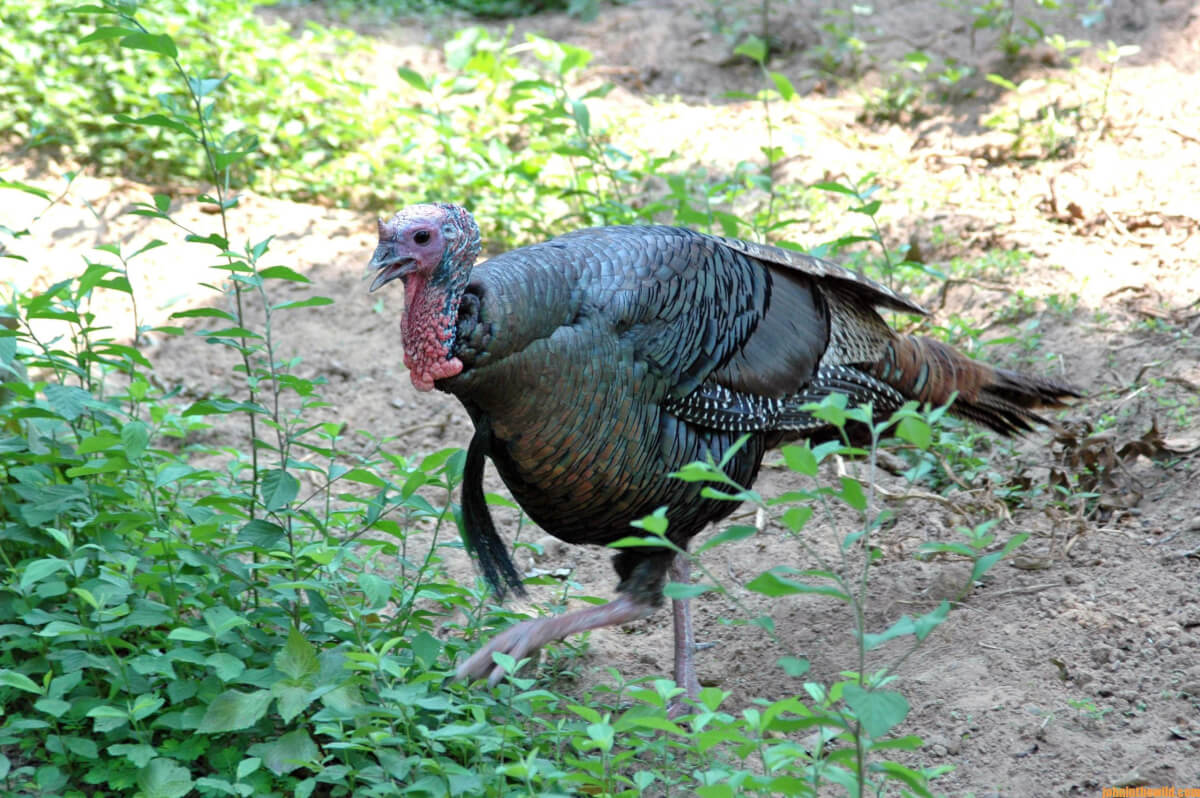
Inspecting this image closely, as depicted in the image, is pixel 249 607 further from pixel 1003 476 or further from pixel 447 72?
pixel 447 72

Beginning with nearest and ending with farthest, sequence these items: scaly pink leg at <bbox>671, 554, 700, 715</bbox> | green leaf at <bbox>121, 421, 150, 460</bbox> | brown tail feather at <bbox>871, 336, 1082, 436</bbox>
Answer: green leaf at <bbox>121, 421, 150, 460</bbox> → scaly pink leg at <bbox>671, 554, 700, 715</bbox> → brown tail feather at <bbox>871, 336, 1082, 436</bbox>

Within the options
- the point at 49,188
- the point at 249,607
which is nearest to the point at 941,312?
the point at 249,607

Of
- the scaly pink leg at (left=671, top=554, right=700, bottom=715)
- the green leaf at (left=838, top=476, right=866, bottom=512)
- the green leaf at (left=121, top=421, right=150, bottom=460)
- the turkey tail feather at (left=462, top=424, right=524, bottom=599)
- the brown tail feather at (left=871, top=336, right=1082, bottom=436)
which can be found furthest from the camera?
the brown tail feather at (left=871, top=336, right=1082, bottom=436)

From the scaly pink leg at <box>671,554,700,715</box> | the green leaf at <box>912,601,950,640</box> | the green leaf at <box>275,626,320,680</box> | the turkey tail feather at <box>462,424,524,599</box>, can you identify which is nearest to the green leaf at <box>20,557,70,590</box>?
the green leaf at <box>275,626,320,680</box>

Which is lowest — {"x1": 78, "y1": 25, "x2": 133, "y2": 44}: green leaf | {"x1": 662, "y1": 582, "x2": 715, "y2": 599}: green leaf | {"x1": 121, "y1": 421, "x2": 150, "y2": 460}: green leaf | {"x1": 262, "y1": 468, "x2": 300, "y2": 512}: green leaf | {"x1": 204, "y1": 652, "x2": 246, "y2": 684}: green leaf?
{"x1": 204, "y1": 652, "x2": 246, "y2": 684}: green leaf

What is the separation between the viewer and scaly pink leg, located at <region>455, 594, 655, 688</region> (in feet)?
10.9

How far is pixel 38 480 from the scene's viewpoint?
3566mm

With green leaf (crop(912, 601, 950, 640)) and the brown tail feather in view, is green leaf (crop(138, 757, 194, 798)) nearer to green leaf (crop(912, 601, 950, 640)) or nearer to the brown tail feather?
→ green leaf (crop(912, 601, 950, 640))

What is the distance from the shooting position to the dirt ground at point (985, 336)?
11.5 feet

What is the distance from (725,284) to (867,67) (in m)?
4.61

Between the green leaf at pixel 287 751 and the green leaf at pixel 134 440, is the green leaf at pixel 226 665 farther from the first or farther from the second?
the green leaf at pixel 134 440

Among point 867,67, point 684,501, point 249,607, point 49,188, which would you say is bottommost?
point 249,607

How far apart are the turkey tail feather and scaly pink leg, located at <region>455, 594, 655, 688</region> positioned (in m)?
0.24

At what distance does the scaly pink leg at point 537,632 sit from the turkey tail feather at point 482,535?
0.24 meters
